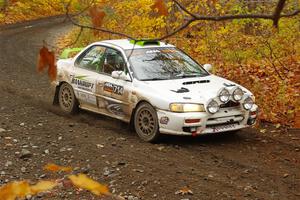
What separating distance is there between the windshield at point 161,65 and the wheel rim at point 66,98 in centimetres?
174

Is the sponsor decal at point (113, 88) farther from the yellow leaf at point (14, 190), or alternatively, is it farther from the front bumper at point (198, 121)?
the yellow leaf at point (14, 190)

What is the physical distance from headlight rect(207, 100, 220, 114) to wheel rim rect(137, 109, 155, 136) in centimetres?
92

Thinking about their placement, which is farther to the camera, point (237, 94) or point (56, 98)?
point (56, 98)

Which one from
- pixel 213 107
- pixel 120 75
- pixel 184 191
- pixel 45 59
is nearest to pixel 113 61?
pixel 120 75

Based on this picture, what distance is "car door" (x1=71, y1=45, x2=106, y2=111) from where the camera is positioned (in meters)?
9.29

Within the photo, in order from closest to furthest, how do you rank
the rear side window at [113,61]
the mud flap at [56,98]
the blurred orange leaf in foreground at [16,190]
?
the blurred orange leaf in foreground at [16,190]
the rear side window at [113,61]
the mud flap at [56,98]

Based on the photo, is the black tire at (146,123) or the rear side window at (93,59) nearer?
the black tire at (146,123)

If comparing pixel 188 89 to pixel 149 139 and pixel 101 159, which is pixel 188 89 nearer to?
pixel 149 139

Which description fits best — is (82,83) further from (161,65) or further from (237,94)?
(237,94)

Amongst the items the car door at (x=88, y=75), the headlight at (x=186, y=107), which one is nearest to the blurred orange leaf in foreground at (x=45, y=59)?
the headlight at (x=186, y=107)

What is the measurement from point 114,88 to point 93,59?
1.05 meters

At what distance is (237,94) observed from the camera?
810 centimetres

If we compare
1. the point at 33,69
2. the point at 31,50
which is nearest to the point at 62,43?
the point at 31,50

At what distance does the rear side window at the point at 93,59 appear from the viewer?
9344mm
